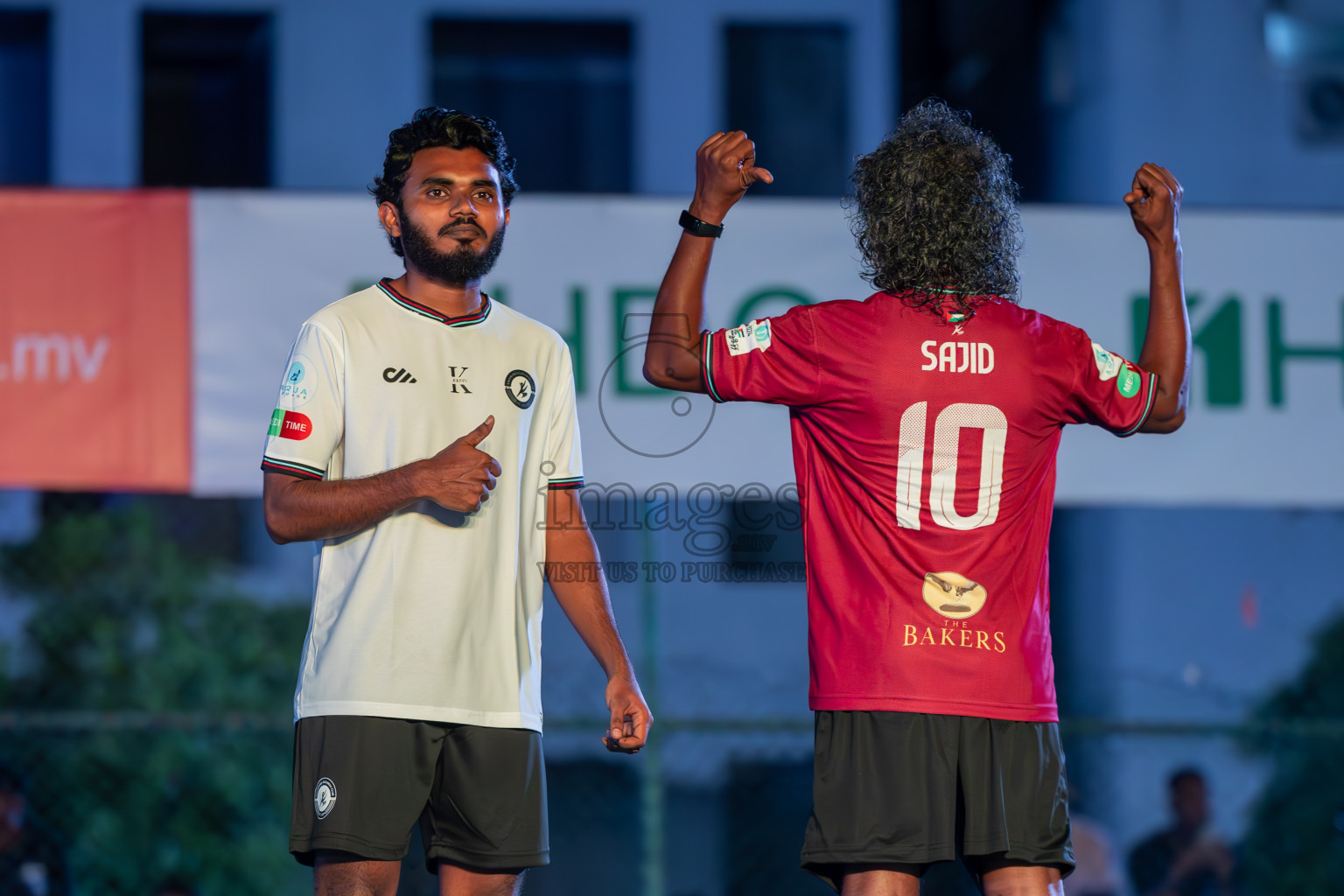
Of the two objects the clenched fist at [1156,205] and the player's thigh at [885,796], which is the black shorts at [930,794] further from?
the clenched fist at [1156,205]

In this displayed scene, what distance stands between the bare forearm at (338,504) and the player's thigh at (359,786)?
1.11 feet

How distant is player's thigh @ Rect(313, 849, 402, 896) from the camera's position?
8.34 ft

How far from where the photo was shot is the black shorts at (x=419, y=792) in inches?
100

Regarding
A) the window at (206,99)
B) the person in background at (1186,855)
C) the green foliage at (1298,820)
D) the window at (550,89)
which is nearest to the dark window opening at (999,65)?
the window at (550,89)

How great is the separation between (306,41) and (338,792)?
5549 millimetres

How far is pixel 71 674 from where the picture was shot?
6.98m

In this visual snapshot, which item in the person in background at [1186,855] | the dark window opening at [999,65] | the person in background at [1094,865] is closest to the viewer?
the person in background at [1094,865]

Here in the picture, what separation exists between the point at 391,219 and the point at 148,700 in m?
5.01

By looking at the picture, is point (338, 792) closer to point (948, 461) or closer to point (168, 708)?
point (948, 461)

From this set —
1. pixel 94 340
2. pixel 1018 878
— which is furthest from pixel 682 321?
pixel 94 340

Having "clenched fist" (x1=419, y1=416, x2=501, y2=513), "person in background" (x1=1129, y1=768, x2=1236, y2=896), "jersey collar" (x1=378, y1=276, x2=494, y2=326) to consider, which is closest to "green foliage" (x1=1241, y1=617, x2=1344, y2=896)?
"person in background" (x1=1129, y1=768, x2=1236, y2=896)

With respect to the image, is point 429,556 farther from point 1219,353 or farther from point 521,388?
point 1219,353

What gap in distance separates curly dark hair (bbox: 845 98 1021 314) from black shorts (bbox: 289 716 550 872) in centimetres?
110

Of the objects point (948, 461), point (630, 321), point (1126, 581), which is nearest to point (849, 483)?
point (948, 461)
